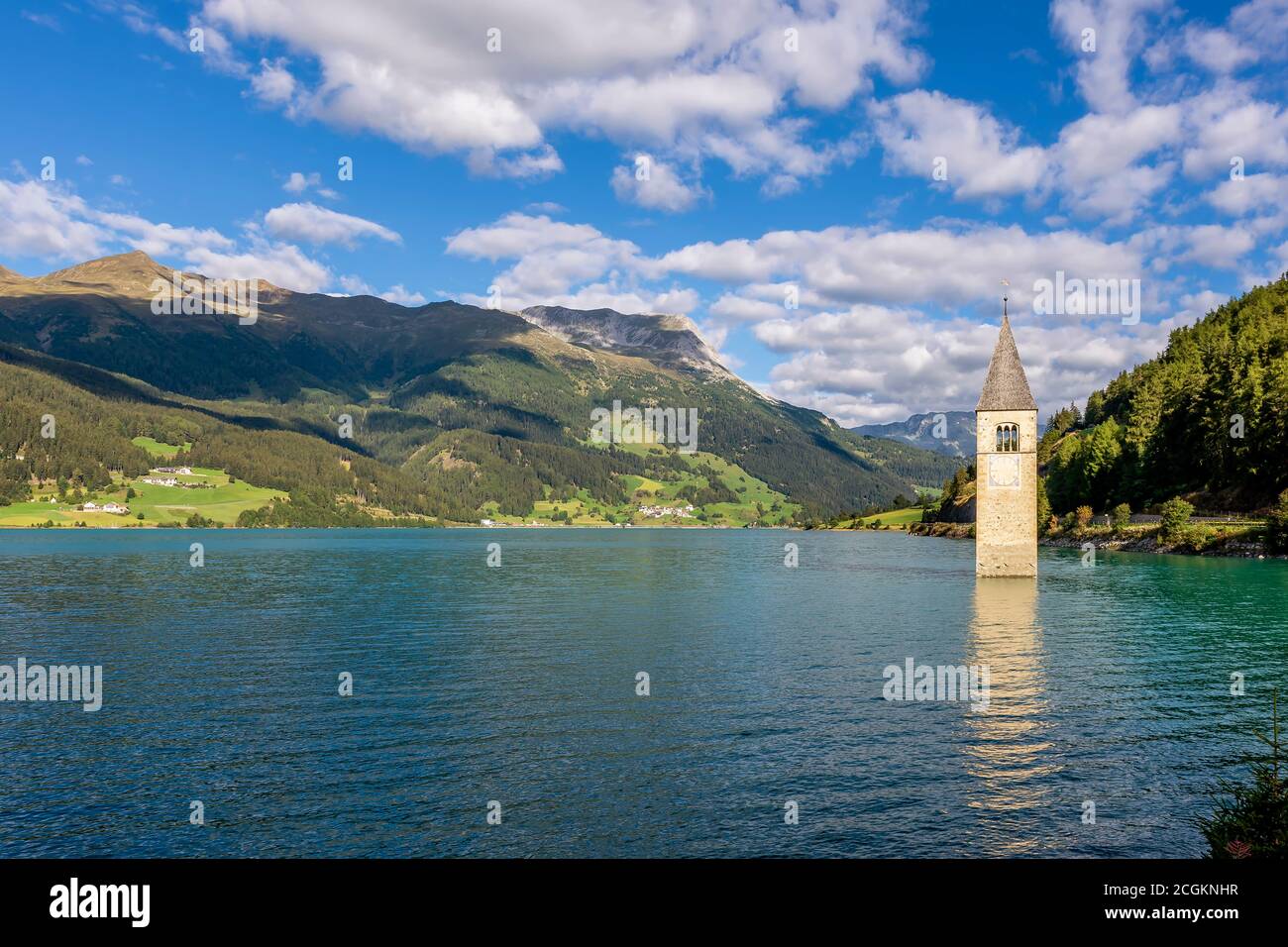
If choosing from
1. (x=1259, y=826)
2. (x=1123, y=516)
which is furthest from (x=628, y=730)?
(x=1123, y=516)

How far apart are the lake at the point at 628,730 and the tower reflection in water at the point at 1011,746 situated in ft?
0.56

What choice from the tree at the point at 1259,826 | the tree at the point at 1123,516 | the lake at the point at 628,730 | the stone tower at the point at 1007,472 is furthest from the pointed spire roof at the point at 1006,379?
the tree at the point at 1259,826

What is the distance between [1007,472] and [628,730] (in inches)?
2998

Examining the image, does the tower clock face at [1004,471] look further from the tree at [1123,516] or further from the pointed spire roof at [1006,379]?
the tree at [1123,516]

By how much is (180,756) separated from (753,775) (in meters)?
19.7

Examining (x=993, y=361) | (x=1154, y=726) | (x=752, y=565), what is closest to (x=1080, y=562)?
(x=993, y=361)

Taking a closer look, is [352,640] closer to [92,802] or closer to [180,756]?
[180,756]

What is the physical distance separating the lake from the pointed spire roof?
33680 millimetres

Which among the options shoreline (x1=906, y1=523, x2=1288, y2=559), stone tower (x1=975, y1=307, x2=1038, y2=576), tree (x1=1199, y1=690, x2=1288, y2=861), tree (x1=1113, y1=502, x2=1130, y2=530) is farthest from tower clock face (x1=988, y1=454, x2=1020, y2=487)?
tree (x1=1199, y1=690, x2=1288, y2=861)

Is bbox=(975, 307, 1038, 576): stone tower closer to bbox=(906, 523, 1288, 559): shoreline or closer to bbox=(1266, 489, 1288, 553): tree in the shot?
bbox=(1266, 489, 1288, 553): tree

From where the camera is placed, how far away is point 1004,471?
93062mm

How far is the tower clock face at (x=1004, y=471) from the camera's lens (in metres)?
92.4

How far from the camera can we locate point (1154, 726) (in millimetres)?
31422

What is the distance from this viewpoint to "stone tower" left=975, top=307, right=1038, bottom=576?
92.2 meters
